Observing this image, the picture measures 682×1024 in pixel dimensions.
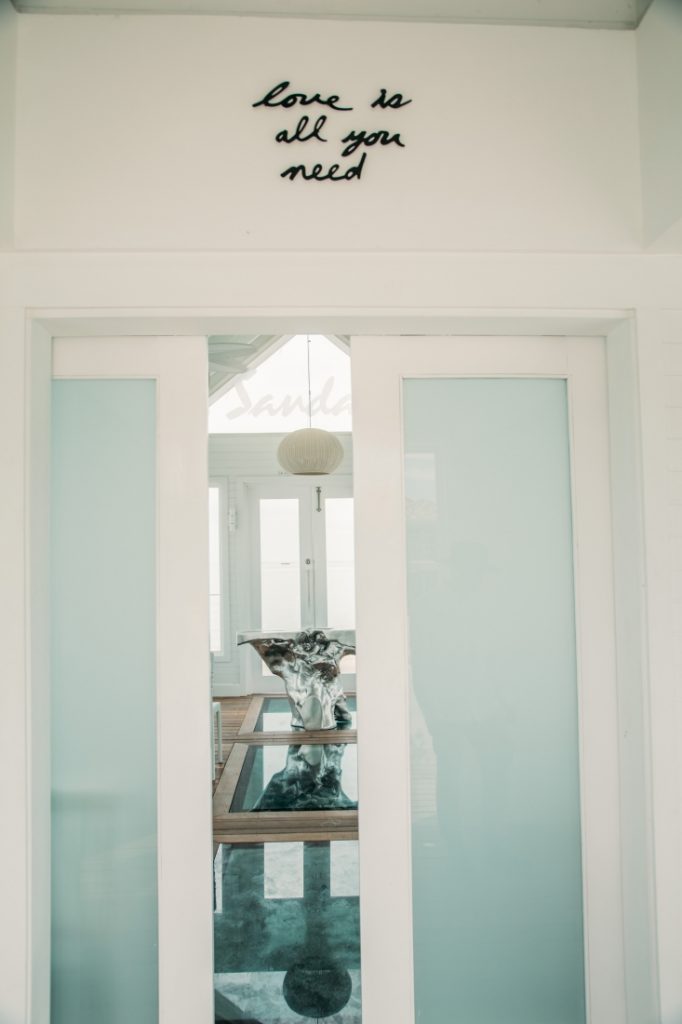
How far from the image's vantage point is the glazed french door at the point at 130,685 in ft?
5.72

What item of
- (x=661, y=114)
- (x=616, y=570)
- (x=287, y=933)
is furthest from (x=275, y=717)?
(x=661, y=114)

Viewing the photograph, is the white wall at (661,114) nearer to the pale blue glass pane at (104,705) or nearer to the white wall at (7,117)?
the pale blue glass pane at (104,705)

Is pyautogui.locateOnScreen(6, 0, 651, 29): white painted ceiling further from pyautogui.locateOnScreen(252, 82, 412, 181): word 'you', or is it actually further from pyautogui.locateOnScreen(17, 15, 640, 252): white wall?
pyautogui.locateOnScreen(252, 82, 412, 181): word 'you'

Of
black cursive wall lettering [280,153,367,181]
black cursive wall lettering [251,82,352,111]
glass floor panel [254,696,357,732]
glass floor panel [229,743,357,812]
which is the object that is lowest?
glass floor panel [254,696,357,732]

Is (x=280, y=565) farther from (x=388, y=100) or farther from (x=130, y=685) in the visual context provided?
(x=388, y=100)

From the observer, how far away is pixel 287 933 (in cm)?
279

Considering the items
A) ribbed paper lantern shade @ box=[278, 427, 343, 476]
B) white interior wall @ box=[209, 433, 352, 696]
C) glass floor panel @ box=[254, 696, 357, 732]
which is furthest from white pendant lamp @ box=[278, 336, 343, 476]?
white interior wall @ box=[209, 433, 352, 696]

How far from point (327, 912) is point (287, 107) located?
322cm

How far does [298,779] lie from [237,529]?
4776 millimetres

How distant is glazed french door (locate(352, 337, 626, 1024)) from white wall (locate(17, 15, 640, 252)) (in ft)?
1.14

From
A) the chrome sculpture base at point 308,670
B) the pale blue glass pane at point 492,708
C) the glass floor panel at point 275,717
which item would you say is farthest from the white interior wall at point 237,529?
the pale blue glass pane at point 492,708

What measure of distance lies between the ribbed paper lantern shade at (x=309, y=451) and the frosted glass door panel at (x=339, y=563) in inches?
90.6

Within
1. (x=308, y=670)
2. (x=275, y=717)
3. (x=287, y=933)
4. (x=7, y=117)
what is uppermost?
(x=7, y=117)

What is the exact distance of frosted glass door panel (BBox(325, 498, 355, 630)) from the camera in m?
7.18
